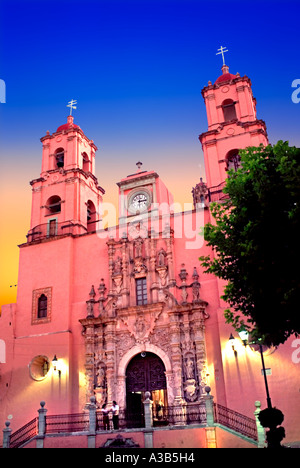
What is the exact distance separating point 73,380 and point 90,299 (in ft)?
11.4

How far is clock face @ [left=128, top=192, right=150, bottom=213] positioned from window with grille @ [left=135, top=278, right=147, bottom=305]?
11.5 feet

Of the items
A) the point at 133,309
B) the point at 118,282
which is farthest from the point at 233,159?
the point at 133,309

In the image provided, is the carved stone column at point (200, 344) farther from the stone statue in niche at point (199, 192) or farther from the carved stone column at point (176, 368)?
the stone statue in niche at point (199, 192)

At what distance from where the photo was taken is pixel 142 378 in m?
17.6

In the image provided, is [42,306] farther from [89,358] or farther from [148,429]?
[148,429]

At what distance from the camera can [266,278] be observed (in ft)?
30.9

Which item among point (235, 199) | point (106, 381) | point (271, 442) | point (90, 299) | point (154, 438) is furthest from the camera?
point (90, 299)

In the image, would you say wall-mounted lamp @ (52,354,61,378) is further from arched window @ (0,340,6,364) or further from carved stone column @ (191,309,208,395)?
carved stone column @ (191,309,208,395)

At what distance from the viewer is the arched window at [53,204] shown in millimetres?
22953

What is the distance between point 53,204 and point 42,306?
18.3 ft
